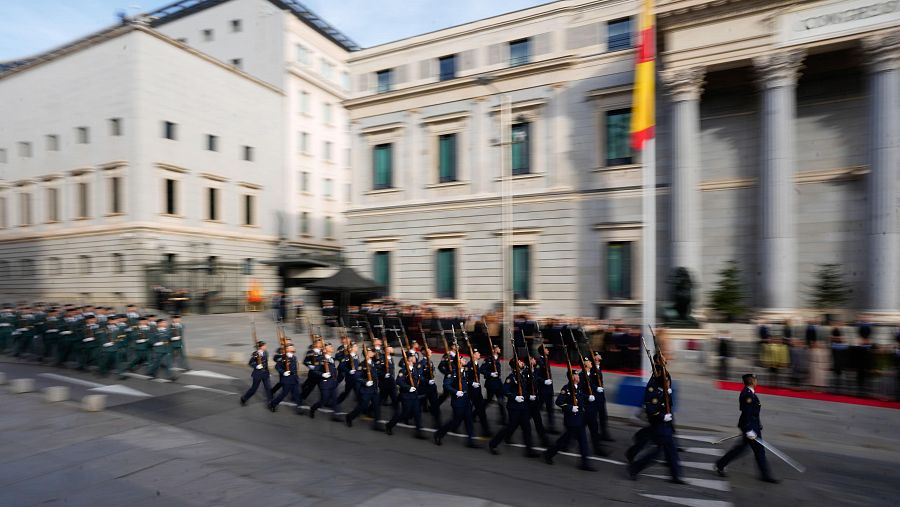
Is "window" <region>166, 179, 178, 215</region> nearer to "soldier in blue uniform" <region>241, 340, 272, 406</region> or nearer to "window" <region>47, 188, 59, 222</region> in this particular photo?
"window" <region>47, 188, 59, 222</region>

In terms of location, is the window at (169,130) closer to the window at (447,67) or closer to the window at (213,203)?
the window at (213,203)

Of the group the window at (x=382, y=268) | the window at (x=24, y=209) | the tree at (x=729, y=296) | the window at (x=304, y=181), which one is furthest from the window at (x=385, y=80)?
the window at (x=24, y=209)

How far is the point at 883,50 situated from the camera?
59.2ft

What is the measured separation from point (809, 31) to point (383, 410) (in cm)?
1894

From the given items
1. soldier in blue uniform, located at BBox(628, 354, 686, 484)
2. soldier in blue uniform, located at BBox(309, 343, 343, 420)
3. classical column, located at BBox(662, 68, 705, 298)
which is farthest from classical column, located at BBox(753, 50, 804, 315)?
soldier in blue uniform, located at BBox(309, 343, 343, 420)

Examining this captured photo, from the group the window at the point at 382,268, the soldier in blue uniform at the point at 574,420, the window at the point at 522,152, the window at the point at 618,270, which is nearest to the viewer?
the soldier in blue uniform at the point at 574,420

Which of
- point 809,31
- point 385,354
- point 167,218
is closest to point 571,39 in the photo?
point 809,31

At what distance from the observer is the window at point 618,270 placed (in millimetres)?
23422

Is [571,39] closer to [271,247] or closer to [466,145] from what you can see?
[466,145]

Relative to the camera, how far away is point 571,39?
2483cm

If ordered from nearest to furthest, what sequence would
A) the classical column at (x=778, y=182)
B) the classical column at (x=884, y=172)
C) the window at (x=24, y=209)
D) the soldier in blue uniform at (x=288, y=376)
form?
1. the soldier in blue uniform at (x=288, y=376)
2. the classical column at (x=884, y=172)
3. the classical column at (x=778, y=182)
4. the window at (x=24, y=209)

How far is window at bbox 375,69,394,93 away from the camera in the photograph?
97.6 feet

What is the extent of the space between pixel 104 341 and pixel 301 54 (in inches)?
1509

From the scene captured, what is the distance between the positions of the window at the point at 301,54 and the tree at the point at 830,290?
42555mm
